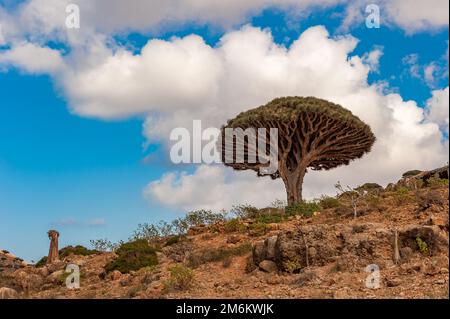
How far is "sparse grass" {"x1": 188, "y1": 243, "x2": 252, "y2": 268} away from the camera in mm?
16109

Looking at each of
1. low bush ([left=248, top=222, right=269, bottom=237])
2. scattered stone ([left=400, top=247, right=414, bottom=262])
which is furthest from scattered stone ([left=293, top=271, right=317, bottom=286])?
low bush ([left=248, top=222, right=269, bottom=237])

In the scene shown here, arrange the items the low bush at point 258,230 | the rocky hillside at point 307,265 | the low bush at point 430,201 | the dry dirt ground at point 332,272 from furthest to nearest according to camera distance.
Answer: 1. the low bush at point 258,230
2. the low bush at point 430,201
3. the rocky hillside at point 307,265
4. the dry dirt ground at point 332,272

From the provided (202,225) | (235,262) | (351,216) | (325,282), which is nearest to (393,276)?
(325,282)

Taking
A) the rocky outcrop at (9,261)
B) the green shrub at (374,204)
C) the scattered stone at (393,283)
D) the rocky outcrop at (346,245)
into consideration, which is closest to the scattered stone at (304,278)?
the rocky outcrop at (346,245)

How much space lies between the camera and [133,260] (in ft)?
58.3

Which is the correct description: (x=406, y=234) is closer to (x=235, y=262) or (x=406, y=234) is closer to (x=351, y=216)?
(x=235, y=262)

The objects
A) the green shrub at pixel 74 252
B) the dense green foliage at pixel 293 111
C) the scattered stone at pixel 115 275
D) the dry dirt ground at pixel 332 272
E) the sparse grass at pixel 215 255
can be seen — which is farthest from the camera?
the dense green foliage at pixel 293 111

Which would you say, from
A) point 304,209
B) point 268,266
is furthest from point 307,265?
point 304,209

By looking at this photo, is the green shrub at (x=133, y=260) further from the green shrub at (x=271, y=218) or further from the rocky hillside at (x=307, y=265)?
the green shrub at (x=271, y=218)

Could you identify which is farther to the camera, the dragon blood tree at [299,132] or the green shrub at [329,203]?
the dragon blood tree at [299,132]

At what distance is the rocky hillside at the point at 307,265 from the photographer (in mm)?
10695

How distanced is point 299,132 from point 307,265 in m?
18.1
